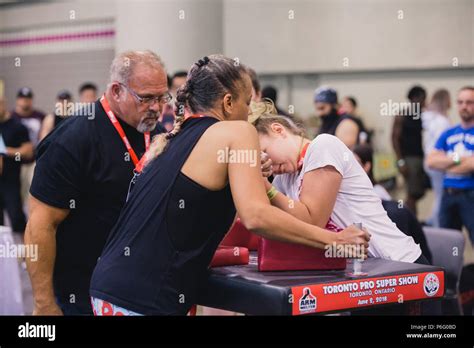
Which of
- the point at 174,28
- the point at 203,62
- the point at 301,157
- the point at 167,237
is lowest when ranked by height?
the point at 167,237

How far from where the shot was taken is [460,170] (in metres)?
6.61

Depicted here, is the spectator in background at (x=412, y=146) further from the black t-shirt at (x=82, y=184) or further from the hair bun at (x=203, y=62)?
the hair bun at (x=203, y=62)

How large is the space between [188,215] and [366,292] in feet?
2.28

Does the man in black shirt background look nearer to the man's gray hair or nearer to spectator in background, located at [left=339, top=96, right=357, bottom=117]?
the man's gray hair

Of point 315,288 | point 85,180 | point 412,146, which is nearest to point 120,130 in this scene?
point 85,180

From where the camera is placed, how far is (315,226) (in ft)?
9.23

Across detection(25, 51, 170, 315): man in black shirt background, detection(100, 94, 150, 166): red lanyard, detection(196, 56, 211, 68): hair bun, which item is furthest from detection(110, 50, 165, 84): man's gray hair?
detection(196, 56, 211, 68): hair bun

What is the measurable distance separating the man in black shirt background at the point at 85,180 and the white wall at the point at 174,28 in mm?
7023

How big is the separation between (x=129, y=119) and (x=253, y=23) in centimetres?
975

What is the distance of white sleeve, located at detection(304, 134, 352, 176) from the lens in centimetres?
306

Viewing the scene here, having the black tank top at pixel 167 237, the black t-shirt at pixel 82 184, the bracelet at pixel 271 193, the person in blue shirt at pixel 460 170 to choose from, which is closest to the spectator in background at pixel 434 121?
the person in blue shirt at pixel 460 170

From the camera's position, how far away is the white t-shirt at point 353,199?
309 centimetres

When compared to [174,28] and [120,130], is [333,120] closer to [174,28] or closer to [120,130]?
[174,28]

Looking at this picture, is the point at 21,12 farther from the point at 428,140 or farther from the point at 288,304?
the point at 288,304
